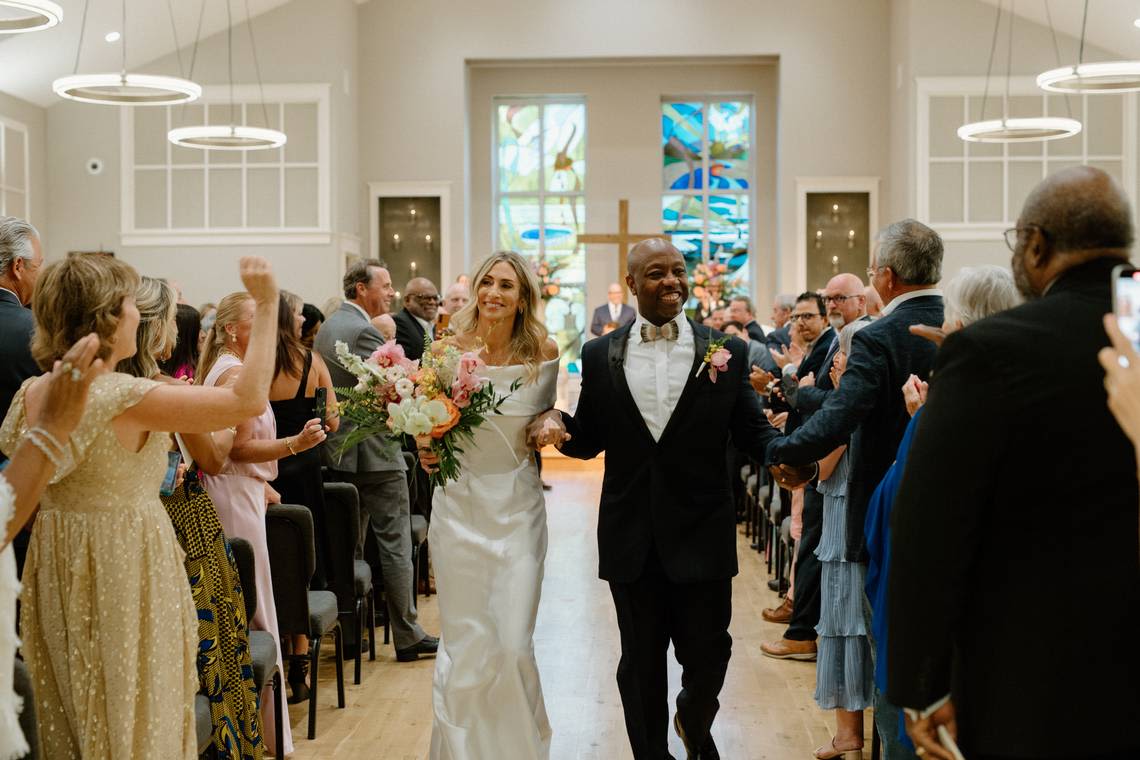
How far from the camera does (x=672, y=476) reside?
12.1 ft

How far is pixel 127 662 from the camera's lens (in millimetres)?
2590

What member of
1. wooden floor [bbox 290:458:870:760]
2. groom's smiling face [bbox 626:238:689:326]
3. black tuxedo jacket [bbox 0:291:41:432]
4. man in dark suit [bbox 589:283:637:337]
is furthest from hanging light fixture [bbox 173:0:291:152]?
groom's smiling face [bbox 626:238:689:326]

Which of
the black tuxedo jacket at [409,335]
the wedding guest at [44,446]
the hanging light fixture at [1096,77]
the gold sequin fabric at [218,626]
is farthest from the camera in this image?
the hanging light fixture at [1096,77]

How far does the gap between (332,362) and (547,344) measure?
7.22 ft

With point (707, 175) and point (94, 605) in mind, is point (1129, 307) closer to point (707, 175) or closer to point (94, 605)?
point (94, 605)

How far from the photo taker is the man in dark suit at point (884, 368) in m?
3.69

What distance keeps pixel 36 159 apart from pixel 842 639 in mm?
14429

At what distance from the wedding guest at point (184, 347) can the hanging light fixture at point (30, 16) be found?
3.80m

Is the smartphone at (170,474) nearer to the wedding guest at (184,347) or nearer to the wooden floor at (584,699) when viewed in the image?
the wedding guest at (184,347)

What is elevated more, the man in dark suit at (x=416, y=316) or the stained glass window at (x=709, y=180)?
the stained glass window at (x=709, y=180)

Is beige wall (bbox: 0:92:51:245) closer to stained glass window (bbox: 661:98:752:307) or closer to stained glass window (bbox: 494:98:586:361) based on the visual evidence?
stained glass window (bbox: 494:98:586:361)

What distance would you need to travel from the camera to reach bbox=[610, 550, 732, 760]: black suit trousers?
3705 mm

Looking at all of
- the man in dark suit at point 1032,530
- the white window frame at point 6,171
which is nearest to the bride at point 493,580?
the man in dark suit at point 1032,530

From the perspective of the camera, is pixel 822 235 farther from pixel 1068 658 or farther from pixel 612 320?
pixel 1068 658
